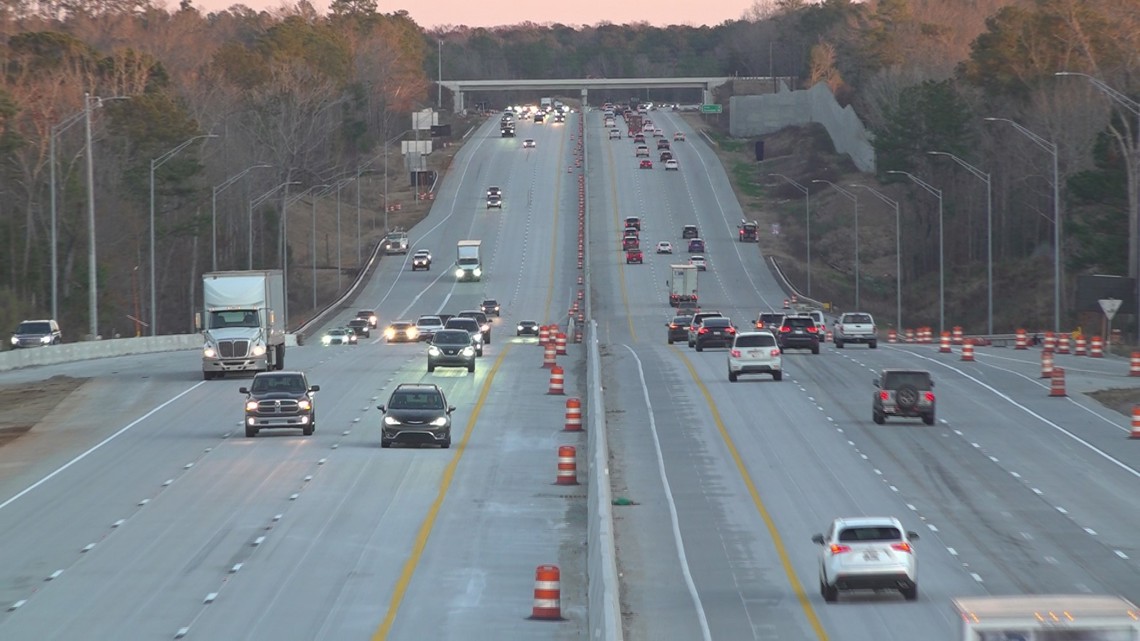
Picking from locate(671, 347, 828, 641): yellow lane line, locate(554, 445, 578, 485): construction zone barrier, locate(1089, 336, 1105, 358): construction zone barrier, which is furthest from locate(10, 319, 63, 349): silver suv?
locate(554, 445, 578, 485): construction zone barrier

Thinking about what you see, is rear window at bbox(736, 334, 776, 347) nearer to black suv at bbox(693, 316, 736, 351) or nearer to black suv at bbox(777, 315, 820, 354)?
black suv at bbox(777, 315, 820, 354)

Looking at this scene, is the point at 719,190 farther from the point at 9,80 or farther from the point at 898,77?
the point at 9,80

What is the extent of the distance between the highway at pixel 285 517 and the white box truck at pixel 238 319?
3.53 ft

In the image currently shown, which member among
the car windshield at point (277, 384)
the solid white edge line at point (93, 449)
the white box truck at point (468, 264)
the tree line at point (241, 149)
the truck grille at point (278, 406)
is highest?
the tree line at point (241, 149)

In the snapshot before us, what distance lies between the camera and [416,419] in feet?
133

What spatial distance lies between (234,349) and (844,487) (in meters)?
25.0

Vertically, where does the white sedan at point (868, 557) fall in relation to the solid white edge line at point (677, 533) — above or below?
above

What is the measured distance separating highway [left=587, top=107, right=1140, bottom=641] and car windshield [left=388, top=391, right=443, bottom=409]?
188 inches

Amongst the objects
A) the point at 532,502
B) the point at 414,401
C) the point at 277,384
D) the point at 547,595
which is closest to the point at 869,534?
the point at 547,595

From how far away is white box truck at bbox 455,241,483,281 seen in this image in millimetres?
121688

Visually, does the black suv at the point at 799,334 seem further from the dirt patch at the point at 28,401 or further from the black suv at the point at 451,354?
the dirt patch at the point at 28,401

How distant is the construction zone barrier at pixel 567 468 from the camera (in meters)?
35.9

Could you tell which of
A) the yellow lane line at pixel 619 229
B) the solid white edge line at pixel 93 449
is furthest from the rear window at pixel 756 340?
the yellow lane line at pixel 619 229

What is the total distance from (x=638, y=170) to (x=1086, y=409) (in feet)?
421
